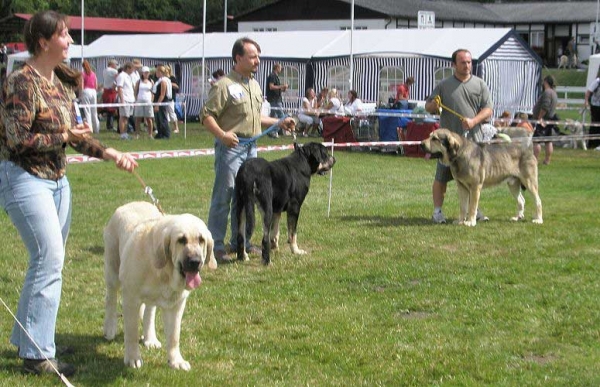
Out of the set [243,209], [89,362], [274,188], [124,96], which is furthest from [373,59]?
[89,362]

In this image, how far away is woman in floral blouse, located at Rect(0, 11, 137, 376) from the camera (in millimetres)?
Answer: 4746

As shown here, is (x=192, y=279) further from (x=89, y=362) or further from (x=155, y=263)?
(x=89, y=362)

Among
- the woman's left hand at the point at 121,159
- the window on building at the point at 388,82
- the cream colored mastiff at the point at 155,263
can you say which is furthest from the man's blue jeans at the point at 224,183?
the window on building at the point at 388,82

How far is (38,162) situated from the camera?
488 centimetres

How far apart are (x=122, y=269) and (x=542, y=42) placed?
2677 inches

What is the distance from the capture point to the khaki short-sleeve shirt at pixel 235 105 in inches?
325

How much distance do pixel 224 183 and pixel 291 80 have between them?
22.2 meters

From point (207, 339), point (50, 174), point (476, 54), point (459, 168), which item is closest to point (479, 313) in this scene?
point (207, 339)

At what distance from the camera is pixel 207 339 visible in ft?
19.8

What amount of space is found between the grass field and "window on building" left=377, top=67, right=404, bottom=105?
16036 mm

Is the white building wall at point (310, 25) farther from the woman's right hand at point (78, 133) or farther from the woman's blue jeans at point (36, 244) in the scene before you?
the woman's blue jeans at point (36, 244)

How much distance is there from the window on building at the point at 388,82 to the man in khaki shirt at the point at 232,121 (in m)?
19.6

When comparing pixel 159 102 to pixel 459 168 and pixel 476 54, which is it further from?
pixel 459 168

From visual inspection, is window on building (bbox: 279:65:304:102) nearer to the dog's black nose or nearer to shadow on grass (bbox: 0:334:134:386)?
shadow on grass (bbox: 0:334:134:386)
